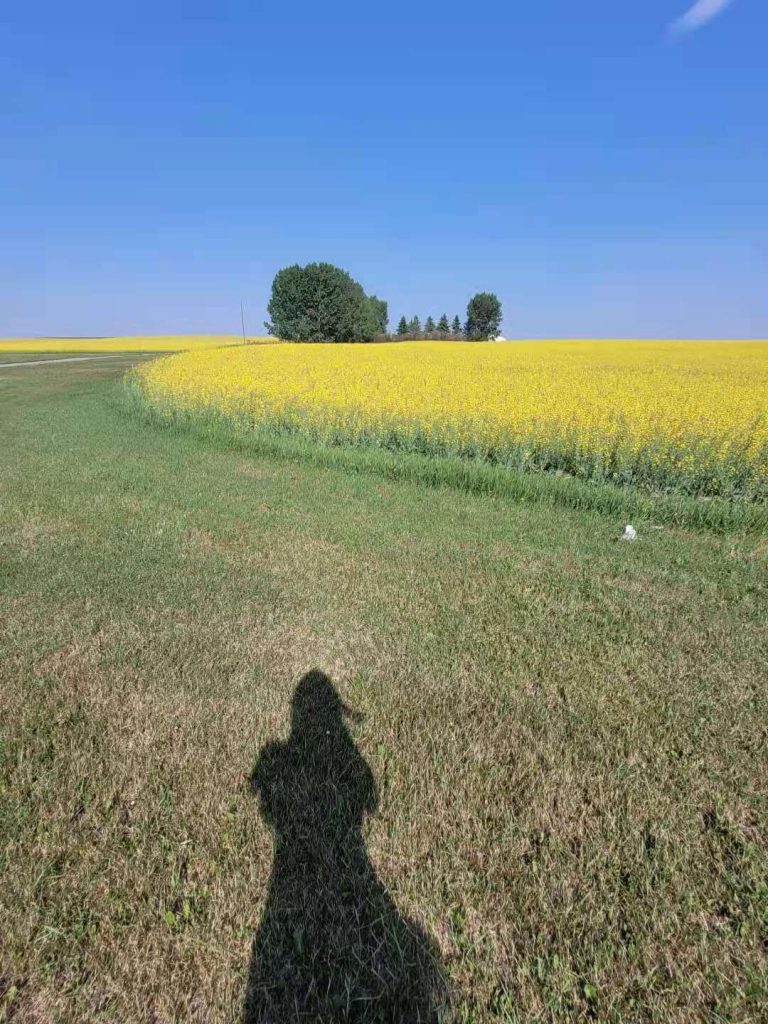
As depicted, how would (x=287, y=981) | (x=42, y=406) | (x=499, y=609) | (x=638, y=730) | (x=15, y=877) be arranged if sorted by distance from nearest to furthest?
(x=287, y=981) → (x=15, y=877) → (x=638, y=730) → (x=499, y=609) → (x=42, y=406)

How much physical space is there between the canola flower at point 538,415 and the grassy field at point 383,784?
2997 mm

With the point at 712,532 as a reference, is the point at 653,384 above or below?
above

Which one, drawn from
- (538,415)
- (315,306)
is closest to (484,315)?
(315,306)

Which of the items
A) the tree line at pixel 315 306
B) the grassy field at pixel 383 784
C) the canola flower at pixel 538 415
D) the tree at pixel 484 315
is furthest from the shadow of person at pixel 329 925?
the tree at pixel 484 315

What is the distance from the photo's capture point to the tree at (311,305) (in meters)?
60.8

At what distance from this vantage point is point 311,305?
6106cm

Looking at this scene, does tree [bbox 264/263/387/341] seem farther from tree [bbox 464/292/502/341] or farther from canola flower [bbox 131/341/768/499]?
canola flower [bbox 131/341/768/499]

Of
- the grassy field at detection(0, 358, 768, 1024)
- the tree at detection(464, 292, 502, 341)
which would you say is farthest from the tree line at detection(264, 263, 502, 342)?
the grassy field at detection(0, 358, 768, 1024)

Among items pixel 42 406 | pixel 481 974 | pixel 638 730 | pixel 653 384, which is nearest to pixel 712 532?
pixel 638 730

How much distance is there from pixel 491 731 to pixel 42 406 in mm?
15924

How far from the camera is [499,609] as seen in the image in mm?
4125

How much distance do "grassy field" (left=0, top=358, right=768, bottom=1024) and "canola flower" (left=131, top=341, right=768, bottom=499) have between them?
9.83 ft

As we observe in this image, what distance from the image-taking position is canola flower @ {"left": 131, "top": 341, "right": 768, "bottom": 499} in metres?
7.63

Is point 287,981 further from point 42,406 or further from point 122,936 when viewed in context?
point 42,406
